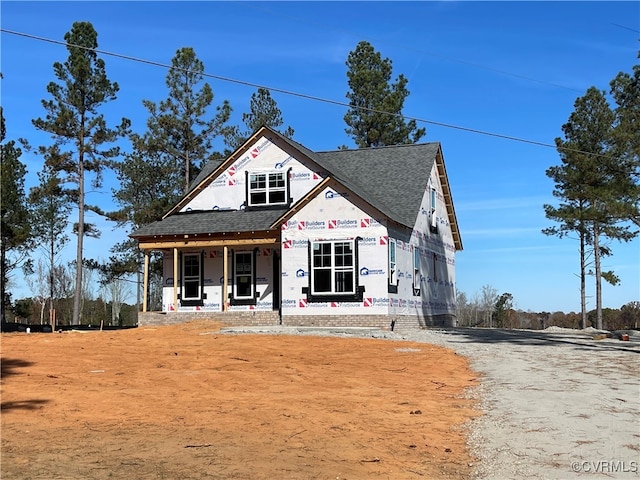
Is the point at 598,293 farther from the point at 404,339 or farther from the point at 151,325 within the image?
the point at 151,325

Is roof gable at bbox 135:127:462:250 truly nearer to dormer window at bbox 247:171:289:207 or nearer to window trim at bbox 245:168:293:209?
window trim at bbox 245:168:293:209

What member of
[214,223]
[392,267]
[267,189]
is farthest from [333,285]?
[214,223]

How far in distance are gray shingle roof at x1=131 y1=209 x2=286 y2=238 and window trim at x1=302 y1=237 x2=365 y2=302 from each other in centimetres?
242

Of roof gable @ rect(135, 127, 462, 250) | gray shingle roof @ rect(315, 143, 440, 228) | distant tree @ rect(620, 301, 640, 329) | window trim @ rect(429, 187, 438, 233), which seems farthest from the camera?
distant tree @ rect(620, 301, 640, 329)

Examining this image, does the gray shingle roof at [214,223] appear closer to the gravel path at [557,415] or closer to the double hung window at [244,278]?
the double hung window at [244,278]

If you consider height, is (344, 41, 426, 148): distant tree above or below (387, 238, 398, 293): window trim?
above

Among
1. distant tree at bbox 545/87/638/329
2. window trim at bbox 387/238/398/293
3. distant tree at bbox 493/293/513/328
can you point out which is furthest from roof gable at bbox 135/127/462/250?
distant tree at bbox 493/293/513/328

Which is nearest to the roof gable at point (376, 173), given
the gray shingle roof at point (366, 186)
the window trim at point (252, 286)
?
the gray shingle roof at point (366, 186)

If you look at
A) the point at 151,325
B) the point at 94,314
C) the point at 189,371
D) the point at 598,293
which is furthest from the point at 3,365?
the point at 94,314

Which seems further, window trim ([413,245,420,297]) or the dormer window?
the dormer window

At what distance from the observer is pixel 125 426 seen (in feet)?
27.3

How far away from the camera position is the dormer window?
2708 cm

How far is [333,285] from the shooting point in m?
23.9

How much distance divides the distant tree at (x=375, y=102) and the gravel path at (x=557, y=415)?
33.5 m
